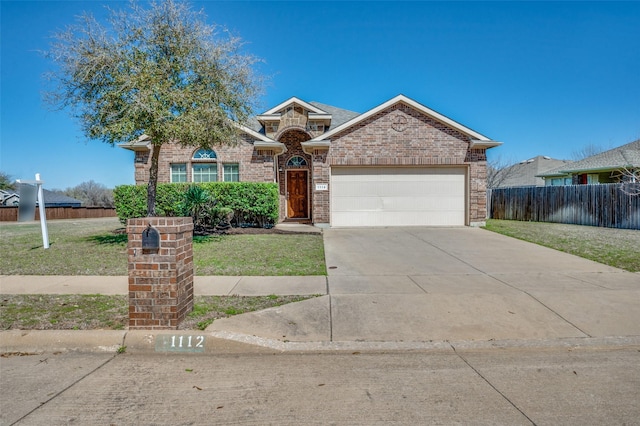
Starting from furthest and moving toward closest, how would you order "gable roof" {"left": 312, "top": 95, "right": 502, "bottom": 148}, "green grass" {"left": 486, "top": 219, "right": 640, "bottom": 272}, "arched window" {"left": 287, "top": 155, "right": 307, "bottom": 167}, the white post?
1. "arched window" {"left": 287, "top": 155, "right": 307, "bottom": 167}
2. "gable roof" {"left": 312, "top": 95, "right": 502, "bottom": 148}
3. the white post
4. "green grass" {"left": 486, "top": 219, "right": 640, "bottom": 272}

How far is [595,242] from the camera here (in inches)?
420

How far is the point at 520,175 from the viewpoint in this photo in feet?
116

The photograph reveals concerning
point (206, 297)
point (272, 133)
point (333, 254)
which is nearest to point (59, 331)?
point (206, 297)

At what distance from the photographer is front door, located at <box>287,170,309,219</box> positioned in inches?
693

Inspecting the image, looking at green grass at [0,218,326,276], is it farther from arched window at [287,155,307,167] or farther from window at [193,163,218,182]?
arched window at [287,155,307,167]

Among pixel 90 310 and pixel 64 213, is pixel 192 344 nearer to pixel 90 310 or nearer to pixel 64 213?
pixel 90 310

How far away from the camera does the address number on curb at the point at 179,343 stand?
405 centimetres

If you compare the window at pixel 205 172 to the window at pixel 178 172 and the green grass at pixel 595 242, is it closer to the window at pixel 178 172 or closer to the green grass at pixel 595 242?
the window at pixel 178 172

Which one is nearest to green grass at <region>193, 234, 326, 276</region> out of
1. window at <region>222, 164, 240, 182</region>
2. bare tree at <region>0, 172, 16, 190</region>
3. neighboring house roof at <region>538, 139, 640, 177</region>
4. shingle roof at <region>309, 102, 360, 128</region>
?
window at <region>222, 164, 240, 182</region>

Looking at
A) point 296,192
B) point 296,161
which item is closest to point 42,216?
point 296,192

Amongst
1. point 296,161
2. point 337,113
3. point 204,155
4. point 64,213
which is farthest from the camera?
point 64,213

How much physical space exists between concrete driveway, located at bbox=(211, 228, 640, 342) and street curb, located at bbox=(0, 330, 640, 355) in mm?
137

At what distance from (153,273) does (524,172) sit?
37.9 m

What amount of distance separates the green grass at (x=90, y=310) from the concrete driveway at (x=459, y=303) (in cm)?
35
